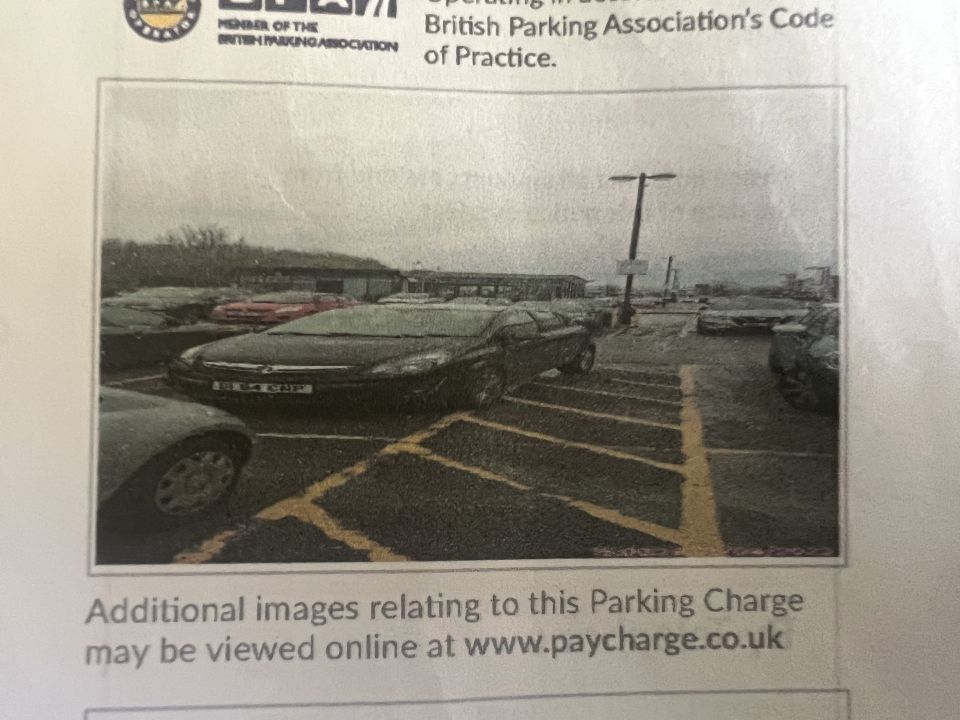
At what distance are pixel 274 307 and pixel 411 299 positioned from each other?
0.10m

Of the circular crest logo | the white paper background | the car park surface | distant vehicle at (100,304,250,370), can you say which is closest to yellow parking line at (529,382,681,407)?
the car park surface

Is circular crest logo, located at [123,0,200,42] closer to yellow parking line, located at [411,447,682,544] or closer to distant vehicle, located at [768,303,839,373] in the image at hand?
yellow parking line, located at [411,447,682,544]

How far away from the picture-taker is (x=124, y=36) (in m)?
0.44

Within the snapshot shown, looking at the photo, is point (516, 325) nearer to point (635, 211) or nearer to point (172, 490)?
point (635, 211)

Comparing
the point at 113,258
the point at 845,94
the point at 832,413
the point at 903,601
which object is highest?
the point at 845,94

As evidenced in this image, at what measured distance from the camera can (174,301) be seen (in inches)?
17.5

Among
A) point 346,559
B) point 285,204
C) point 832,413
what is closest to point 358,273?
point 285,204

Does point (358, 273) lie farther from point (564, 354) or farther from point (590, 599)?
point (590, 599)

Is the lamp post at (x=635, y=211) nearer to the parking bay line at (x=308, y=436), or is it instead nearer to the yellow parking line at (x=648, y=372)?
the yellow parking line at (x=648, y=372)

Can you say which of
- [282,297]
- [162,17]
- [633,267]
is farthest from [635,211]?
[162,17]

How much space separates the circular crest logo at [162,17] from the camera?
45 centimetres

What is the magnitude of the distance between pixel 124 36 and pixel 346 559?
1.31 feet

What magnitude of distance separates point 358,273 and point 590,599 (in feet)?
0.94

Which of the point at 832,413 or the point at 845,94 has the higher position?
the point at 845,94
